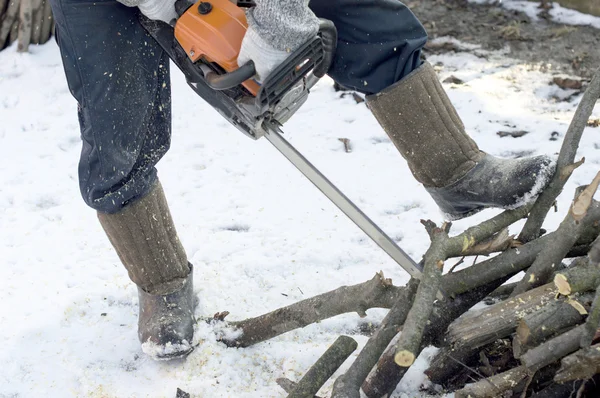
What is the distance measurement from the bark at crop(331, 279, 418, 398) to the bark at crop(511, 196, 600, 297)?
0.99 ft

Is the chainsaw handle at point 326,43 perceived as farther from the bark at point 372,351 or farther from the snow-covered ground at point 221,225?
the snow-covered ground at point 221,225

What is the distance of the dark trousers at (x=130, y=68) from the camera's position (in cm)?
192

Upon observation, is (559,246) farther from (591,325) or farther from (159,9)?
(159,9)

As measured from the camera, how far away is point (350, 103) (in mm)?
3736

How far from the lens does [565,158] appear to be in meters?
2.01

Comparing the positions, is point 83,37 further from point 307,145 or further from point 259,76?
point 307,145

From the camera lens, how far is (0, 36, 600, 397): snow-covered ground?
218 cm

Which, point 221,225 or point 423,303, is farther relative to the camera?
point 221,225

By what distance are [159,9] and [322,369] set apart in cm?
103

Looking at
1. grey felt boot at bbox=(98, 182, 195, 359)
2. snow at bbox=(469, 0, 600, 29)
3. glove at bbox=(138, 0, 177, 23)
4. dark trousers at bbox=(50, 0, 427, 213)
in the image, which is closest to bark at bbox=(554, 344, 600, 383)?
dark trousers at bbox=(50, 0, 427, 213)

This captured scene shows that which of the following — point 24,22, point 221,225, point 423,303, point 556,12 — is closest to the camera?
point 423,303

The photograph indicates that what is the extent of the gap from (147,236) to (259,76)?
2.35 ft

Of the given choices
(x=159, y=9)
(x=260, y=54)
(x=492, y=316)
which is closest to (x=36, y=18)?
(x=159, y=9)

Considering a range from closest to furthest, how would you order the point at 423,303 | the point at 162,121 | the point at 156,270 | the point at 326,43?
the point at 423,303, the point at 326,43, the point at 162,121, the point at 156,270
